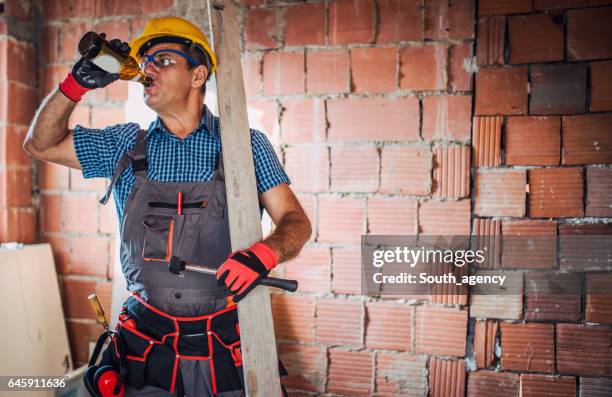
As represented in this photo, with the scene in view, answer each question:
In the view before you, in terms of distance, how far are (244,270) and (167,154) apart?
50 centimetres

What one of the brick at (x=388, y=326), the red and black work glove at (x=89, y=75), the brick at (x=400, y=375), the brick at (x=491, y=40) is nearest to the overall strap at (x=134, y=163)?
the red and black work glove at (x=89, y=75)

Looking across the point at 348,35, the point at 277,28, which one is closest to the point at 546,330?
the point at 348,35

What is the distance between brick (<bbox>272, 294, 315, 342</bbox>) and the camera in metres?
1.79

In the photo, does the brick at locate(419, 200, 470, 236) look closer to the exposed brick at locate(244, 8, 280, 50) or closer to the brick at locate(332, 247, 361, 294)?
the brick at locate(332, 247, 361, 294)

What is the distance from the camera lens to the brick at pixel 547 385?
1623 mm

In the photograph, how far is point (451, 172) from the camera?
1.68m

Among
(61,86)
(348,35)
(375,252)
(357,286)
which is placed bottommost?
(357,286)

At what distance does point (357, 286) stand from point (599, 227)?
2.94ft

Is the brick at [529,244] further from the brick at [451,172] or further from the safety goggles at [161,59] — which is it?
the safety goggles at [161,59]

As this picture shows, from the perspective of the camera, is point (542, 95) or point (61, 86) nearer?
point (61, 86)

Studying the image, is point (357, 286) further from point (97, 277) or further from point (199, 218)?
point (97, 277)

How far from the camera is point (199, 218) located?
4.18ft

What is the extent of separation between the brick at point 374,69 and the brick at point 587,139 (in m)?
0.65

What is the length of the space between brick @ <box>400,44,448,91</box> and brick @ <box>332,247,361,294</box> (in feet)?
2.21
